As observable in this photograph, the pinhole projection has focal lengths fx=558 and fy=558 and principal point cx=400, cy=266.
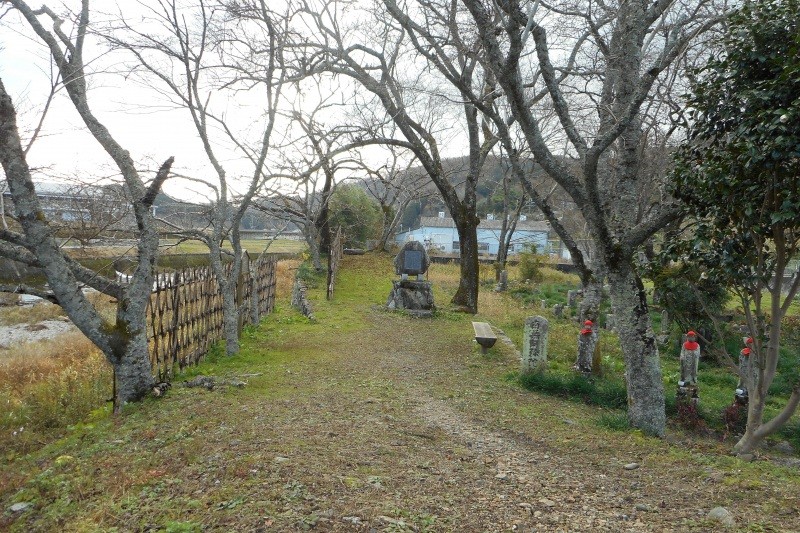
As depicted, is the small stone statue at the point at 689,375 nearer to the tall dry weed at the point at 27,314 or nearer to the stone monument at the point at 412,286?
the stone monument at the point at 412,286

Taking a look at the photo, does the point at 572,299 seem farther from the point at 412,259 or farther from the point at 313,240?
the point at 313,240

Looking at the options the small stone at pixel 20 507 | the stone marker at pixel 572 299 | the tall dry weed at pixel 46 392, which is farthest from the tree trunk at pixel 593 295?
the stone marker at pixel 572 299

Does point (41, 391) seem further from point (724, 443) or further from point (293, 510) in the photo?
point (724, 443)

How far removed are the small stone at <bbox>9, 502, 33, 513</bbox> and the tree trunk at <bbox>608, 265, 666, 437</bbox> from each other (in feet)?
18.8

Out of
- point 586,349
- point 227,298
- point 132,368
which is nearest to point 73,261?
point 132,368

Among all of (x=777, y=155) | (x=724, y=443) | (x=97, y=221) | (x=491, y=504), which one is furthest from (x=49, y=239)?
(x=724, y=443)

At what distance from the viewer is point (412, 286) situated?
593 inches

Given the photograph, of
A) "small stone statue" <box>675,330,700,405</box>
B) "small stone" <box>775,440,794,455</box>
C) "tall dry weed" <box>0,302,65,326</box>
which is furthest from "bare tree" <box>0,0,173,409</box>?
A: "tall dry weed" <box>0,302,65,326</box>

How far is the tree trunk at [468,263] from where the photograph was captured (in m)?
14.1

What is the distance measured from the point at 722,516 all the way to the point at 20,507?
5052mm

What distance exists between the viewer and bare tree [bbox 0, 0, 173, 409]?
5.67 meters

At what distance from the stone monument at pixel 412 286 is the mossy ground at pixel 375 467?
608 cm

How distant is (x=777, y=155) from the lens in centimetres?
423

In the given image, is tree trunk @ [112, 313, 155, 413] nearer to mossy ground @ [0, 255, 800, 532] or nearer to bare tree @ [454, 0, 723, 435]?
mossy ground @ [0, 255, 800, 532]
